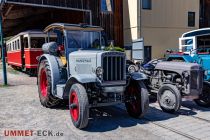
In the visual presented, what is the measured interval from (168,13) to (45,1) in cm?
899

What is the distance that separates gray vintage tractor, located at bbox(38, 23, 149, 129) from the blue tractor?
241 cm

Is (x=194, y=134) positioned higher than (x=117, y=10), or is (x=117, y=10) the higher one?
(x=117, y=10)

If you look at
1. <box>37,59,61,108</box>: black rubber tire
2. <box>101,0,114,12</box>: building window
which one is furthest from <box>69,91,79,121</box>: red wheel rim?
<box>101,0,114,12</box>: building window

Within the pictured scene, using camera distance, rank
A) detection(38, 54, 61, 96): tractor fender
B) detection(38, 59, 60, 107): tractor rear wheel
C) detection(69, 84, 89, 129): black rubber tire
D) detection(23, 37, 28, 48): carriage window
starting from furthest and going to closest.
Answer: detection(23, 37, 28, 48): carriage window, detection(38, 59, 60, 107): tractor rear wheel, detection(38, 54, 61, 96): tractor fender, detection(69, 84, 89, 129): black rubber tire

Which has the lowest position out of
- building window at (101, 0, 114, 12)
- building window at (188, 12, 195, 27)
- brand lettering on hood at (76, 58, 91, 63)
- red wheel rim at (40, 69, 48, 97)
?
red wheel rim at (40, 69, 48, 97)

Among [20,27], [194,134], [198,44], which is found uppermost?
[20,27]

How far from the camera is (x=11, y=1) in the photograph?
1462cm

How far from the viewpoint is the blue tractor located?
8.29 meters

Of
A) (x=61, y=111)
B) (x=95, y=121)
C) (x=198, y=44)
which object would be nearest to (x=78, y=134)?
(x=95, y=121)

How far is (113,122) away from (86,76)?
4.22ft

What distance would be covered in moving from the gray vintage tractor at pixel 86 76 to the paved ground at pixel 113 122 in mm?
289

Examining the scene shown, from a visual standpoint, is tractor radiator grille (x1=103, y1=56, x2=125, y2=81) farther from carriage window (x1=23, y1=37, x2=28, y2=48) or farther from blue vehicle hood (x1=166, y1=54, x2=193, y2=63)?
carriage window (x1=23, y1=37, x2=28, y2=48)

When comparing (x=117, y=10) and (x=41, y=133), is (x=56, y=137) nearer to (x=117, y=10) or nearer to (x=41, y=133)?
(x=41, y=133)

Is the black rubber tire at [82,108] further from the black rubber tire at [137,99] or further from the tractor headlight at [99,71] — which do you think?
the black rubber tire at [137,99]
